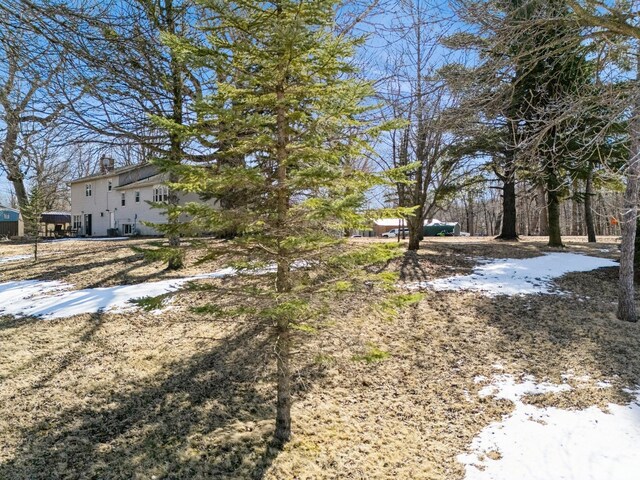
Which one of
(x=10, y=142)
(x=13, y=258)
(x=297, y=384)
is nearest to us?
(x=297, y=384)

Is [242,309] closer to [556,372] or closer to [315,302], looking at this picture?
[315,302]

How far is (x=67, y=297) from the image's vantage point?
7.72 metres

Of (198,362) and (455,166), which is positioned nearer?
(198,362)

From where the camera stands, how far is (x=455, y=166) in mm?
12102

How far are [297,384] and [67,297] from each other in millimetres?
5365

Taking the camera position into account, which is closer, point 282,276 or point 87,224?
point 282,276

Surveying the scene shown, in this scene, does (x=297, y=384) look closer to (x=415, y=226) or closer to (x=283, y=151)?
(x=283, y=151)

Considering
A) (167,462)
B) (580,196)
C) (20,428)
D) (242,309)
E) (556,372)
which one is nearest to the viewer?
(242,309)

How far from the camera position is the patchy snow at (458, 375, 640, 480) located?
3.50 metres

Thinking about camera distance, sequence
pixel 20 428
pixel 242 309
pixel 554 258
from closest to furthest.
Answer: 1. pixel 242 309
2. pixel 20 428
3. pixel 554 258

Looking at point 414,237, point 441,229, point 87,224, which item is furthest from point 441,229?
point 87,224

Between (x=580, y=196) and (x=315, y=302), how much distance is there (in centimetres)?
1405

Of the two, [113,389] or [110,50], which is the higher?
[110,50]

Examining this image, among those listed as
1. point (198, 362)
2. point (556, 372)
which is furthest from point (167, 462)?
point (556, 372)
